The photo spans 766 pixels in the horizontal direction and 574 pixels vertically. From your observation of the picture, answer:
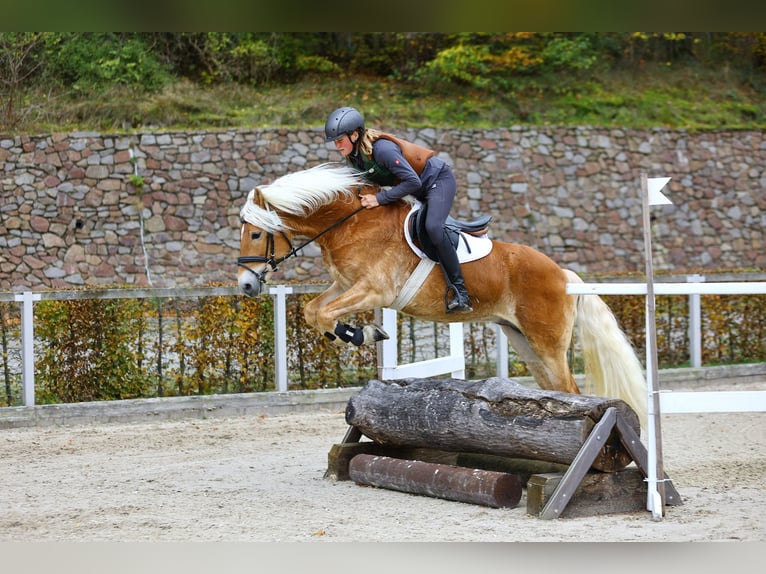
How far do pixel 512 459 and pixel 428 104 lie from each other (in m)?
15.3

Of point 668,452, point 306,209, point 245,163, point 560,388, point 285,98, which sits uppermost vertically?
point 285,98

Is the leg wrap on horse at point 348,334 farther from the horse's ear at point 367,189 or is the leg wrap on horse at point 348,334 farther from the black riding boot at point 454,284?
the horse's ear at point 367,189

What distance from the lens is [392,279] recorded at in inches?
235

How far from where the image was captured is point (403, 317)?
10.4m

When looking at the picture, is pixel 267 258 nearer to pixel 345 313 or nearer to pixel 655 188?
pixel 345 313

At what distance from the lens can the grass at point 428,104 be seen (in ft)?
61.0

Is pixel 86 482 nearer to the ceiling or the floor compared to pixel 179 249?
nearer to the floor

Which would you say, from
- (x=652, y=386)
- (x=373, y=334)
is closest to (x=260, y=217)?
(x=373, y=334)

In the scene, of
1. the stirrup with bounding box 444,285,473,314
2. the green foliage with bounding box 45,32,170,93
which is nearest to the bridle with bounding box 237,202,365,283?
the stirrup with bounding box 444,285,473,314

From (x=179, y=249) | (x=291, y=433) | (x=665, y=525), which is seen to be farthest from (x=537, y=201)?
(x=665, y=525)

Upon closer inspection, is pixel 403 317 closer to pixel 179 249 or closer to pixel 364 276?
pixel 364 276

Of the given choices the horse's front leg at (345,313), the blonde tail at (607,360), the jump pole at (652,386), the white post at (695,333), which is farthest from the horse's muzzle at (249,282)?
the white post at (695,333)

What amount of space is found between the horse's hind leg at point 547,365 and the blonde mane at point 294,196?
1547 millimetres

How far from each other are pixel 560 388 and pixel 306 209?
2.05m
